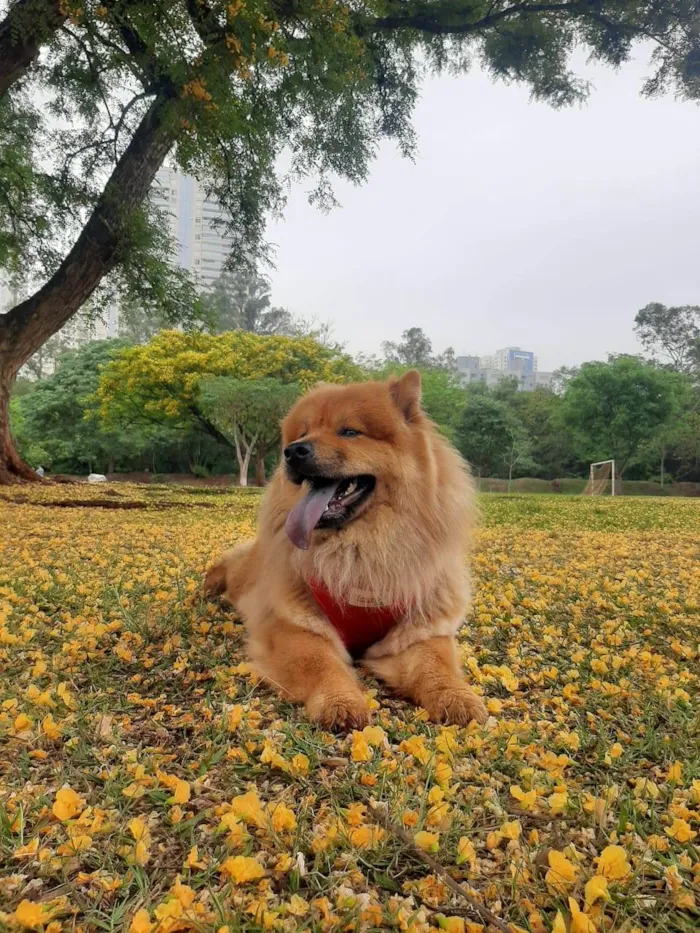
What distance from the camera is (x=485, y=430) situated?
3634 centimetres

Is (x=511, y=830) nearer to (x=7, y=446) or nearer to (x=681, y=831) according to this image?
(x=681, y=831)

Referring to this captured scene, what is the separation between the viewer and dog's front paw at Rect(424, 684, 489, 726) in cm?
216

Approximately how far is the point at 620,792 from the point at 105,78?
12.4 m

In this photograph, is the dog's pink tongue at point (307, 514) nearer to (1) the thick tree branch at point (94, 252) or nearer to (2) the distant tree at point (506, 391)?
(1) the thick tree branch at point (94, 252)

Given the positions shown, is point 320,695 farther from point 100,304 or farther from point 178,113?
point 100,304

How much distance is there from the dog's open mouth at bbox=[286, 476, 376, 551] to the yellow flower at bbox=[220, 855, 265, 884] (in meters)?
1.40

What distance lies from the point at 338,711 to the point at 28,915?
3.63 feet

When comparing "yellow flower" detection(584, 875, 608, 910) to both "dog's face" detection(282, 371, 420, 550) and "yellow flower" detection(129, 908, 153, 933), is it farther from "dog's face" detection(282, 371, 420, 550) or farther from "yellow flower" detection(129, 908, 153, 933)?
"dog's face" detection(282, 371, 420, 550)

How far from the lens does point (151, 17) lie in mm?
6324

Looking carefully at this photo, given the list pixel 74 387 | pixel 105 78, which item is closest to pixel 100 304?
pixel 105 78

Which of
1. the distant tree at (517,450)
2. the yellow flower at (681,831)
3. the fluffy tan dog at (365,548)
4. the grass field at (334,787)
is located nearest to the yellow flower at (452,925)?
the grass field at (334,787)

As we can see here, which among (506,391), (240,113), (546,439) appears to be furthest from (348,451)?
(506,391)

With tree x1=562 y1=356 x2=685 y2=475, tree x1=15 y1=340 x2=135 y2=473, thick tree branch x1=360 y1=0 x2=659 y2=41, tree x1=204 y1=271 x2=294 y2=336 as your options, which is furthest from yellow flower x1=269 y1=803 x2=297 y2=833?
tree x1=204 y1=271 x2=294 y2=336

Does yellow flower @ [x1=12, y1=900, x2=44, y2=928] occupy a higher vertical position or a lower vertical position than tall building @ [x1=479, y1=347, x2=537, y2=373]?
lower
